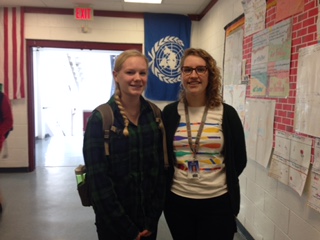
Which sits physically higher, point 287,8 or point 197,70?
point 287,8

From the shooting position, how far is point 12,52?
14.7 feet

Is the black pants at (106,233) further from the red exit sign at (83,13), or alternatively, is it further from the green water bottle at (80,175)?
the red exit sign at (83,13)

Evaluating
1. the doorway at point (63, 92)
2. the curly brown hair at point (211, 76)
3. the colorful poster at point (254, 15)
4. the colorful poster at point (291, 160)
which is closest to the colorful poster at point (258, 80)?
the colorful poster at point (254, 15)

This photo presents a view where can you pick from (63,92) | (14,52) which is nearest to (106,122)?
(14,52)

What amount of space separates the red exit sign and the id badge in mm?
3745

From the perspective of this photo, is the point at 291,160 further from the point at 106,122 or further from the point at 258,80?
the point at 106,122

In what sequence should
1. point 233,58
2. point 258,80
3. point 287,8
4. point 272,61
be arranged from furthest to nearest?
point 233,58 → point 258,80 → point 272,61 → point 287,8

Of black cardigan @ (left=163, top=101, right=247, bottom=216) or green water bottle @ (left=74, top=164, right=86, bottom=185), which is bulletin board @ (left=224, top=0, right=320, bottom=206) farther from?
green water bottle @ (left=74, top=164, right=86, bottom=185)

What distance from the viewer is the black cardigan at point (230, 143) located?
4.70 ft

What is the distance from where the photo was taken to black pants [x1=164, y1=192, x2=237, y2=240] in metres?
1.42

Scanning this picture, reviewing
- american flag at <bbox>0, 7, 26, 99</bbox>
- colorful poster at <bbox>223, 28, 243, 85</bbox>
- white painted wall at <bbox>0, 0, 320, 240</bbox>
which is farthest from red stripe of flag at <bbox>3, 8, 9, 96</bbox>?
colorful poster at <bbox>223, 28, 243, 85</bbox>

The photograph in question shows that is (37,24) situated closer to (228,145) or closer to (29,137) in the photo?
(29,137)

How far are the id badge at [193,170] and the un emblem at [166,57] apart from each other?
3.54m

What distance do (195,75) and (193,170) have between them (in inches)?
19.4
